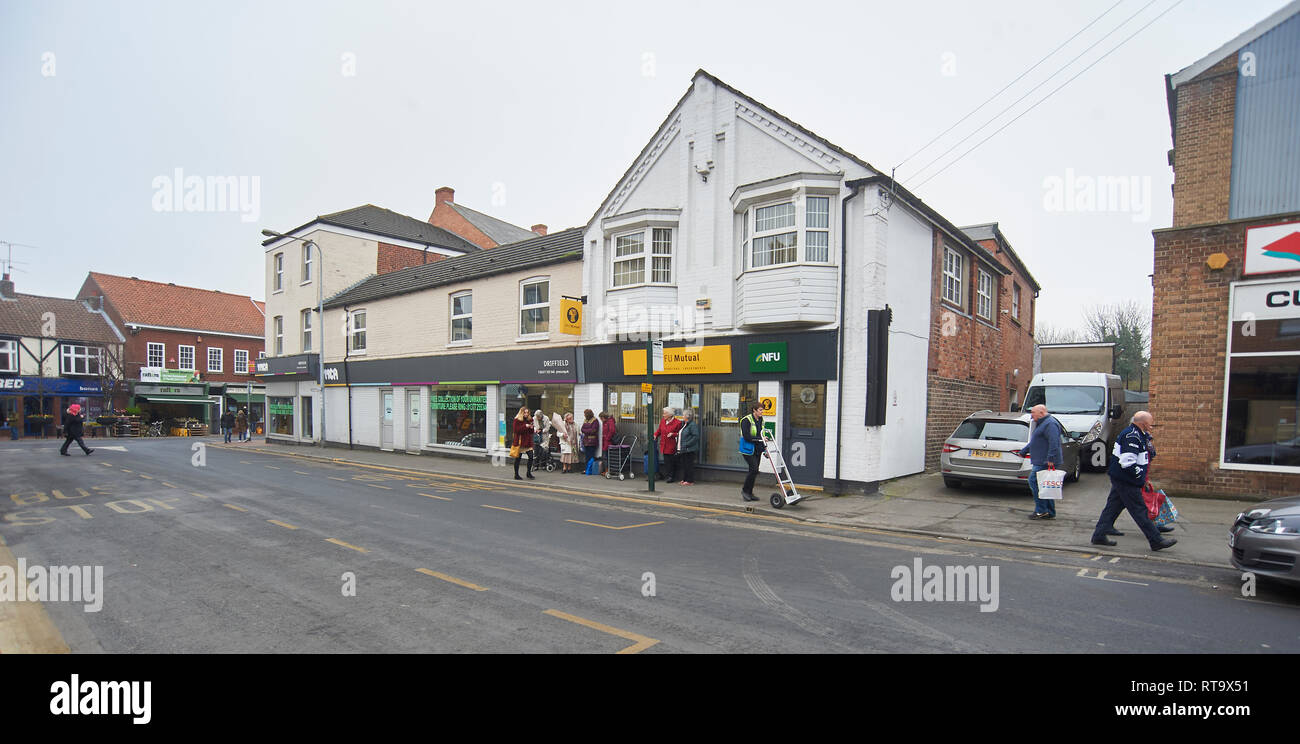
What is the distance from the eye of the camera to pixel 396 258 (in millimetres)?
28875

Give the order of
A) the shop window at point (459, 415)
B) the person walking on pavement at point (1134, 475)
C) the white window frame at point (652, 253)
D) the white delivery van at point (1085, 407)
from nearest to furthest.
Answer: the person walking on pavement at point (1134, 475)
the white delivery van at point (1085, 407)
the white window frame at point (652, 253)
the shop window at point (459, 415)

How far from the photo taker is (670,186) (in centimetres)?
1562

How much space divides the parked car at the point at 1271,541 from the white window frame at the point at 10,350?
183 feet

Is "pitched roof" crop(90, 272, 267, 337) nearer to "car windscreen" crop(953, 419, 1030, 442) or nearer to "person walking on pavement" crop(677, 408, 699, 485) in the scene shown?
"person walking on pavement" crop(677, 408, 699, 485)

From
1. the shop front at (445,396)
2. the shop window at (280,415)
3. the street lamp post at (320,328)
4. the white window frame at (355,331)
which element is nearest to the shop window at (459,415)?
the shop front at (445,396)

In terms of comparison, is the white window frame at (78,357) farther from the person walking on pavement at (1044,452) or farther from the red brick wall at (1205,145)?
the red brick wall at (1205,145)

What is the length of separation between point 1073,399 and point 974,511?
6837 mm

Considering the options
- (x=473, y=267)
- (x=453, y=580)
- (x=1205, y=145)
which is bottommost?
(x=453, y=580)

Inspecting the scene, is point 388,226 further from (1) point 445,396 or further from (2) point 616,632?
(2) point 616,632

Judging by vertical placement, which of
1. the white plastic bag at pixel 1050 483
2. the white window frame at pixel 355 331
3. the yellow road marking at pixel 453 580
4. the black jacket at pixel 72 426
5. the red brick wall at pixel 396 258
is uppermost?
the red brick wall at pixel 396 258

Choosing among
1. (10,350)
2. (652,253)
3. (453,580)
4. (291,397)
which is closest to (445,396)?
(652,253)

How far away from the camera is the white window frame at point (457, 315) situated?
20.9 meters

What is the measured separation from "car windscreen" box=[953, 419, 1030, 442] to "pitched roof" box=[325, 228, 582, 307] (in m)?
10.8

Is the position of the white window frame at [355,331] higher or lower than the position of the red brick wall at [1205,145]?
lower
